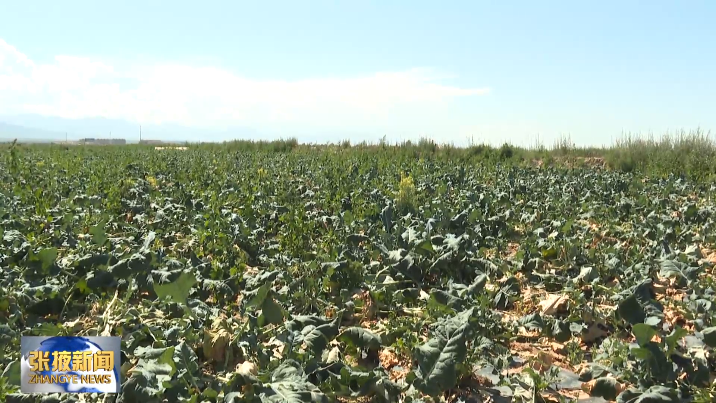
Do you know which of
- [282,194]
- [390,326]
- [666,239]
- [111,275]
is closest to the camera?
[390,326]

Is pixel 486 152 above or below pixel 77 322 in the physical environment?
above

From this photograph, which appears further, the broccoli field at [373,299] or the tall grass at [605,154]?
the tall grass at [605,154]

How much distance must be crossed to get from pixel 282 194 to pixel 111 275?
4.30 metres

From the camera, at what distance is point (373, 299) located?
13.4ft

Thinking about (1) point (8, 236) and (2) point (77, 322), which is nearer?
(2) point (77, 322)

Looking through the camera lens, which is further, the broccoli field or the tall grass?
the tall grass

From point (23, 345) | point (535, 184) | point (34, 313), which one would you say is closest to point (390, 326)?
point (23, 345)

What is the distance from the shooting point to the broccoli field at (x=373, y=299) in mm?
2834

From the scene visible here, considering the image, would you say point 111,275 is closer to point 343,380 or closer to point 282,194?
point 343,380

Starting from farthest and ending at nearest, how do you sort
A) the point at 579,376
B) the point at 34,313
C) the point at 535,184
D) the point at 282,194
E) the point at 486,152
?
the point at 486,152 < the point at 535,184 < the point at 282,194 < the point at 34,313 < the point at 579,376

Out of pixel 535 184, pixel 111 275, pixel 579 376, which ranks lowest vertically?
pixel 579 376

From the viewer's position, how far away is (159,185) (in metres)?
10.0

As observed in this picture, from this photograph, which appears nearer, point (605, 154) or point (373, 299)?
point (373, 299)

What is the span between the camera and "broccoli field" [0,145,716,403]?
2.83 metres
